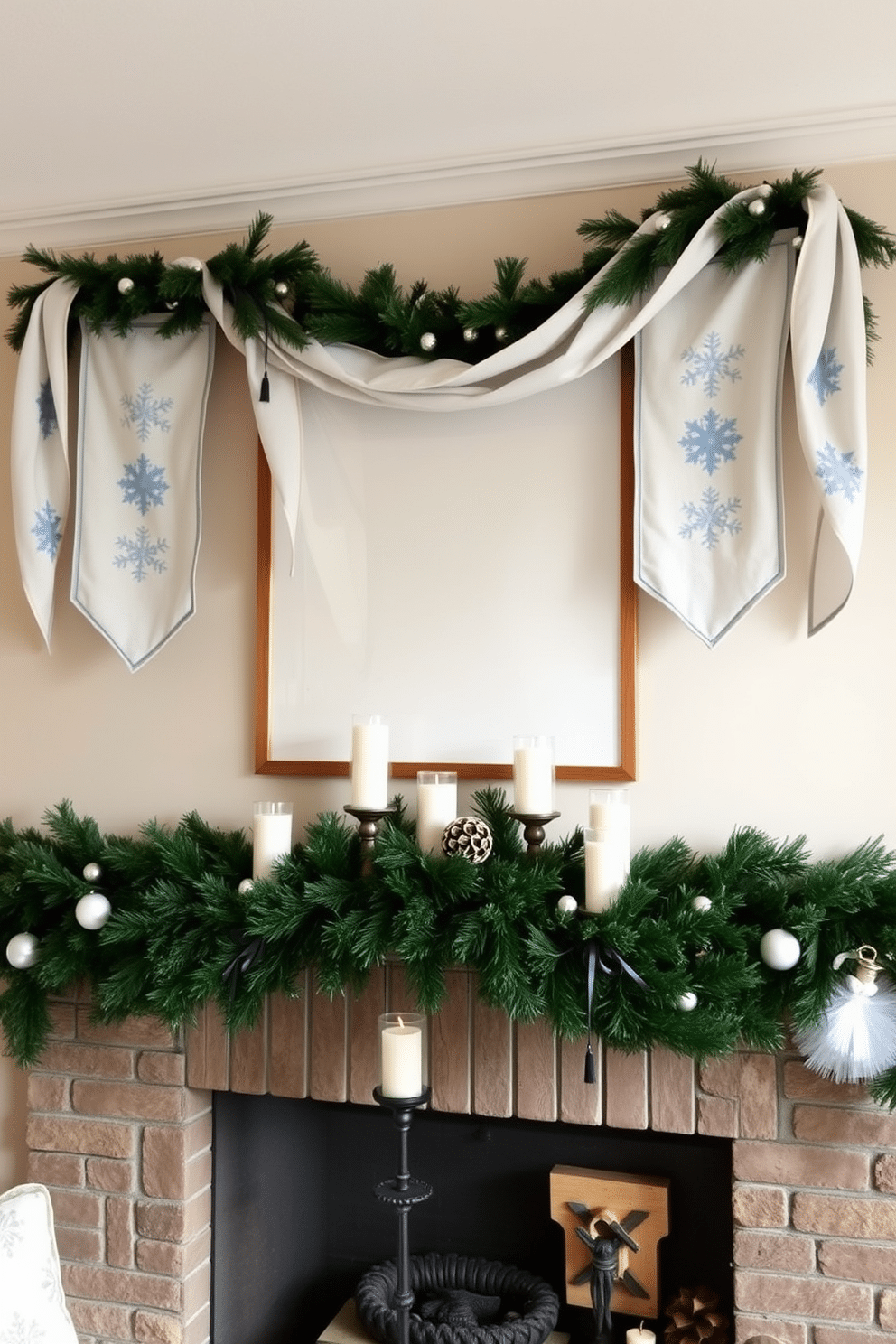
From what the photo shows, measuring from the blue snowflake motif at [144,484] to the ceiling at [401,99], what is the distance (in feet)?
1.53

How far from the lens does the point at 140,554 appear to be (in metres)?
1.97

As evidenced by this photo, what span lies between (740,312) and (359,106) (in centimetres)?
68

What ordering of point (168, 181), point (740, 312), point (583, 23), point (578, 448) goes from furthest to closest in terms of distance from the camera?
point (168, 181), point (578, 448), point (740, 312), point (583, 23)

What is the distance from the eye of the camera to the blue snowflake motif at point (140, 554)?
1959 millimetres

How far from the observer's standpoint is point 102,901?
5.92 ft

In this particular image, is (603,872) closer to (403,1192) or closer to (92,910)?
(403,1192)

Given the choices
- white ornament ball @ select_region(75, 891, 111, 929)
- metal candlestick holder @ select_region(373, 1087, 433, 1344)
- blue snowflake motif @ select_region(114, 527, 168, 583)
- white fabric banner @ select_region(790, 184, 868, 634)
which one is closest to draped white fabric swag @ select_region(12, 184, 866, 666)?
white fabric banner @ select_region(790, 184, 868, 634)

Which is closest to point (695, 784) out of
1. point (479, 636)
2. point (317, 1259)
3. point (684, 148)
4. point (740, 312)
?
point (479, 636)

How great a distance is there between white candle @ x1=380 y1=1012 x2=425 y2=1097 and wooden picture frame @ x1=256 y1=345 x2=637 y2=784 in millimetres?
415

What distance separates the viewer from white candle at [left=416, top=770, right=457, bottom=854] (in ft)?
5.70

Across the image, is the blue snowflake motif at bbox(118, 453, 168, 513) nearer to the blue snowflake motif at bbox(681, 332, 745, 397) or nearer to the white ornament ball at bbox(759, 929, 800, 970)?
the blue snowflake motif at bbox(681, 332, 745, 397)

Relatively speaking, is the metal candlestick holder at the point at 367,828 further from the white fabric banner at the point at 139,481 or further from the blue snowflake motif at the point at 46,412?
the blue snowflake motif at the point at 46,412

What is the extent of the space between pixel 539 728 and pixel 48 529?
0.93 metres

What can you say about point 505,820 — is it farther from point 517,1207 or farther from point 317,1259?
point 317,1259
